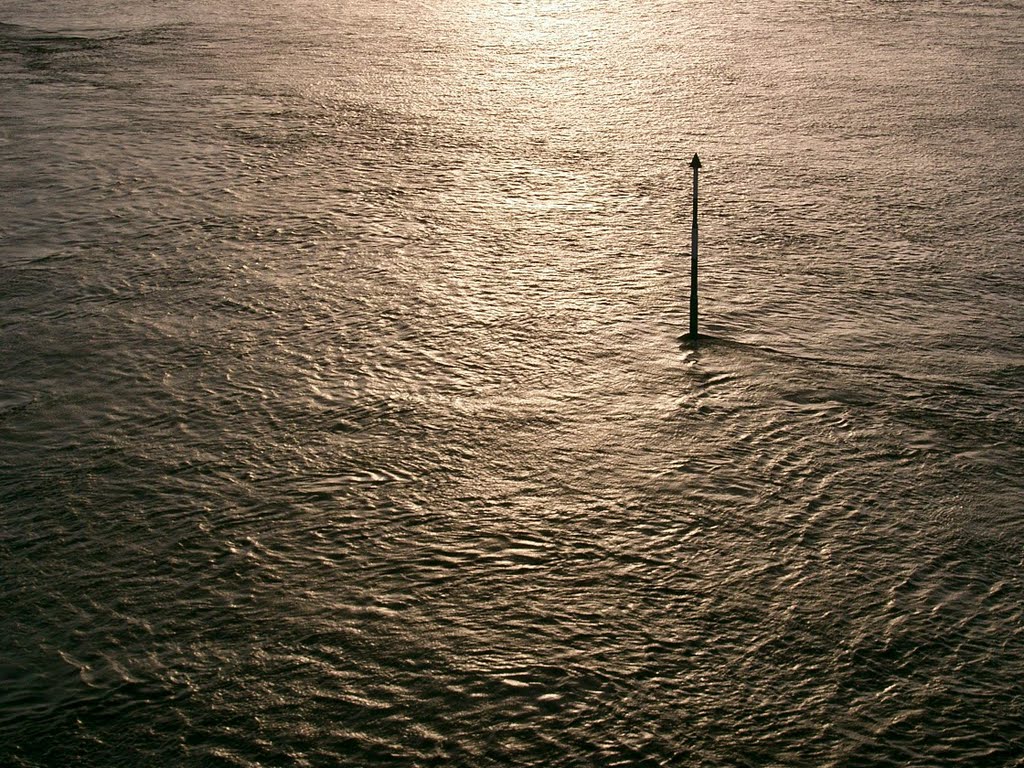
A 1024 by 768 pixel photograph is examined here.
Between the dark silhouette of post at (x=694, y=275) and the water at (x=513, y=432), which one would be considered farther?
the dark silhouette of post at (x=694, y=275)

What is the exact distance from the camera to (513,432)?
444 centimetres

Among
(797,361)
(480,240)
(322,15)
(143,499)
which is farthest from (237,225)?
(322,15)

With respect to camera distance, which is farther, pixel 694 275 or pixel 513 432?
pixel 694 275

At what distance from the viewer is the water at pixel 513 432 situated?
3.14m

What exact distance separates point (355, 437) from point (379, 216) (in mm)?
2417

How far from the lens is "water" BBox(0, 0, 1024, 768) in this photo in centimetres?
314

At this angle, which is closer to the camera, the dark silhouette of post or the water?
the water

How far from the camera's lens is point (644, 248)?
19.9 feet

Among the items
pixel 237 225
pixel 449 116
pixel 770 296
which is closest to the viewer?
pixel 770 296

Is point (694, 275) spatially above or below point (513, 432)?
above

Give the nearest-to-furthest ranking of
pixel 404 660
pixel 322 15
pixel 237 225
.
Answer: pixel 404 660
pixel 237 225
pixel 322 15

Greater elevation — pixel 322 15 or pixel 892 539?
pixel 322 15

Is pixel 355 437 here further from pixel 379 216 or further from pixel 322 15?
pixel 322 15

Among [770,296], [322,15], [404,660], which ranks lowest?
[404,660]
